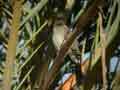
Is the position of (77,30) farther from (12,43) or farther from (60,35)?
(60,35)

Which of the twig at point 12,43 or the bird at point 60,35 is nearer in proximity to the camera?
the twig at point 12,43

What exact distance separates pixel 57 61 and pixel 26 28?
0.90ft

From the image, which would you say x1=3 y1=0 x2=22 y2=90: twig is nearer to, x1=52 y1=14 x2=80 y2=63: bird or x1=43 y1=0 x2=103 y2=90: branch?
x1=43 y1=0 x2=103 y2=90: branch

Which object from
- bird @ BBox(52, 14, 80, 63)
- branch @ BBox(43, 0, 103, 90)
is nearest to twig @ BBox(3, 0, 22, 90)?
branch @ BBox(43, 0, 103, 90)

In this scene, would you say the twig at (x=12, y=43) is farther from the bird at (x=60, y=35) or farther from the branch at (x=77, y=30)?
the bird at (x=60, y=35)

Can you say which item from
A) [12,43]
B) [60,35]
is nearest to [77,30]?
[12,43]

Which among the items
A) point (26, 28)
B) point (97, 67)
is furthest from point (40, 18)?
point (97, 67)

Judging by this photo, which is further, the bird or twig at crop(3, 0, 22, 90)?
the bird

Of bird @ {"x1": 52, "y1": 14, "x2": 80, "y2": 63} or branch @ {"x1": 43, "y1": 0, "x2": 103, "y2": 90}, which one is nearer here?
branch @ {"x1": 43, "y1": 0, "x2": 103, "y2": 90}

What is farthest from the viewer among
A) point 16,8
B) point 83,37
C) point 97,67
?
point 83,37

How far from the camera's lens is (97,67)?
544mm

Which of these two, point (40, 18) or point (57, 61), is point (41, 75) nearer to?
point (57, 61)

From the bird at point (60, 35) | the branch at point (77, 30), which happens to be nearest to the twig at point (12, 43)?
the branch at point (77, 30)

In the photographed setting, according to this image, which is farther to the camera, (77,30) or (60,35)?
(60,35)
